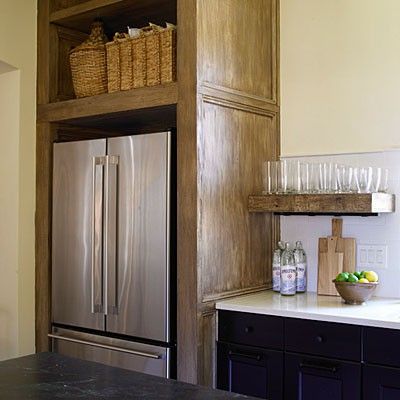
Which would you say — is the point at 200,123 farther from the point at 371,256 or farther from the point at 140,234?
the point at 371,256

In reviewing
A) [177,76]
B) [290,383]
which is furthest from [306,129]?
[290,383]

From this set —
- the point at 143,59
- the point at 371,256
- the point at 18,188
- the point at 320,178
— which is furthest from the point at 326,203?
the point at 18,188

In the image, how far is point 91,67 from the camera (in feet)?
11.1

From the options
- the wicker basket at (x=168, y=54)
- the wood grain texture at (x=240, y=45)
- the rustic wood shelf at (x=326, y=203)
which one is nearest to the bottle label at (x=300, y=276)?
the rustic wood shelf at (x=326, y=203)

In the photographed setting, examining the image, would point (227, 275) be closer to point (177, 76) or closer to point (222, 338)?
point (222, 338)

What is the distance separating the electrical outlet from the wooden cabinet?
1.61 feet

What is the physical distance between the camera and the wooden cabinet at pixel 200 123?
2.85 metres

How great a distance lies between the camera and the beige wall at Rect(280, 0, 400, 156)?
3064mm

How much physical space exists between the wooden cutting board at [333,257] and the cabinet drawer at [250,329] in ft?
1.78

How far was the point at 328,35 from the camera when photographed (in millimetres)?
3268

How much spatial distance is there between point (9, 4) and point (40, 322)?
1.85 metres

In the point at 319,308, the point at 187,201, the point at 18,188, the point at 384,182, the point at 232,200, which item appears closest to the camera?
the point at 319,308

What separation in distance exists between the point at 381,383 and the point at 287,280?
31.8 inches

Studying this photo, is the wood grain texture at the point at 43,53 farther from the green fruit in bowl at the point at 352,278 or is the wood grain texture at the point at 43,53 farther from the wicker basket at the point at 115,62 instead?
the green fruit in bowl at the point at 352,278
